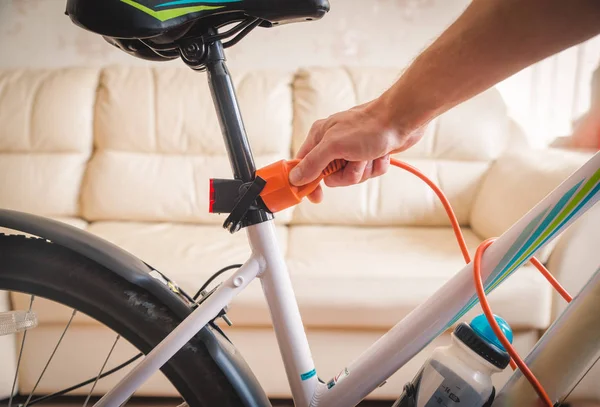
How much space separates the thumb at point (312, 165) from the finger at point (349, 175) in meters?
0.04

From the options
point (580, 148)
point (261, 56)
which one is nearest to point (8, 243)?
point (261, 56)

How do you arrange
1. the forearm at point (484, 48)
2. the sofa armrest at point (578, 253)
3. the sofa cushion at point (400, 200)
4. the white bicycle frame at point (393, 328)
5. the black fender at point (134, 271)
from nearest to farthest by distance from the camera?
the forearm at point (484, 48) → the white bicycle frame at point (393, 328) → the black fender at point (134, 271) → the sofa armrest at point (578, 253) → the sofa cushion at point (400, 200)

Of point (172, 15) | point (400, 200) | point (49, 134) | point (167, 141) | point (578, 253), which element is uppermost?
point (49, 134)

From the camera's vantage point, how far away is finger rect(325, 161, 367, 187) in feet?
1.72

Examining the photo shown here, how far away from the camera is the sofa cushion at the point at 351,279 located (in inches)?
47.3

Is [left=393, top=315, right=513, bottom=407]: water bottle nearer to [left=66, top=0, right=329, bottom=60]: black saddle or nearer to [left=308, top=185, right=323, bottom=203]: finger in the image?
[left=308, top=185, right=323, bottom=203]: finger

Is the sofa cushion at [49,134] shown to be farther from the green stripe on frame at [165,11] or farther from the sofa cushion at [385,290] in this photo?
the green stripe on frame at [165,11]

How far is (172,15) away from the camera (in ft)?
1.56

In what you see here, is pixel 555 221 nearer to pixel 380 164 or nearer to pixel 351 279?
pixel 380 164

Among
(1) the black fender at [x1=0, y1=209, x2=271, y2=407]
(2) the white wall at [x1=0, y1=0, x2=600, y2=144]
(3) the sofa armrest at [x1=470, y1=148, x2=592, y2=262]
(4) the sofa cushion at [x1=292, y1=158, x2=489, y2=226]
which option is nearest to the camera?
(1) the black fender at [x1=0, y1=209, x2=271, y2=407]

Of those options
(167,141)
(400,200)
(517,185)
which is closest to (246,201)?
(517,185)

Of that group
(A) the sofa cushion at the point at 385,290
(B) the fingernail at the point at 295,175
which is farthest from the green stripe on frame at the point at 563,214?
(A) the sofa cushion at the point at 385,290

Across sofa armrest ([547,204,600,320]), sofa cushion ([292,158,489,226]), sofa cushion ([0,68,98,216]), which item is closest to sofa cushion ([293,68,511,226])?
sofa cushion ([292,158,489,226])

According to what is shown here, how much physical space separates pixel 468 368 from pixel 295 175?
0.93ft
